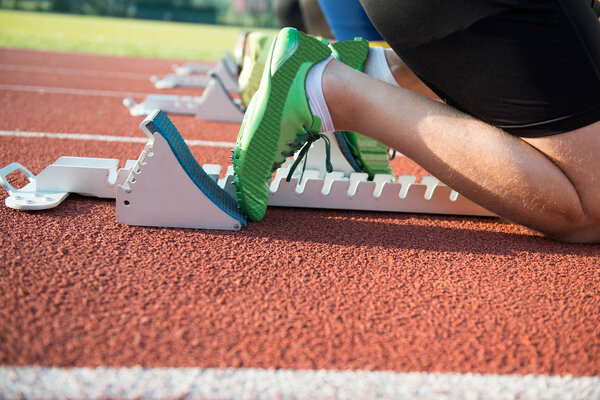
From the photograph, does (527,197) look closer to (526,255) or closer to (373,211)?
(526,255)

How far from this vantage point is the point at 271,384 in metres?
1.01

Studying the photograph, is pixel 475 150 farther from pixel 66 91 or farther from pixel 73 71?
pixel 73 71

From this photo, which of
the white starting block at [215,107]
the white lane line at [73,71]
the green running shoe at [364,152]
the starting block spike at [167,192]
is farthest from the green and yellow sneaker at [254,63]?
the white lane line at [73,71]

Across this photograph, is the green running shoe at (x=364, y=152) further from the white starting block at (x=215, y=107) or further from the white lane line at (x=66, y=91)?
the white lane line at (x=66, y=91)

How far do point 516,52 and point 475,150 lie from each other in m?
0.29

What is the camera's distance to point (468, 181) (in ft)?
5.32

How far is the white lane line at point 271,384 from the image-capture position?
96 centimetres

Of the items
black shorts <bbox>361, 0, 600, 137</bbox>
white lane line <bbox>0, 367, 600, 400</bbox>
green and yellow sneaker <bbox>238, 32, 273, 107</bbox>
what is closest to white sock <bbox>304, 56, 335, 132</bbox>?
black shorts <bbox>361, 0, 600, 137</bbox>

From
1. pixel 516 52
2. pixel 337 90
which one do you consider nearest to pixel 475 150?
pixel 516 52

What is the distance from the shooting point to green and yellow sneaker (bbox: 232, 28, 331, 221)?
1.59 meters

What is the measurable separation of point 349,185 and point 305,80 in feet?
1.61

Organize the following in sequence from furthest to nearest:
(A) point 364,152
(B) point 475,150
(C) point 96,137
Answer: (C) point 96,137 < (A) point 364,152 < (B) point 475,150

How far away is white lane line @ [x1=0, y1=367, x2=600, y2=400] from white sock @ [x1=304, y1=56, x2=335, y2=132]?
0.83 meters

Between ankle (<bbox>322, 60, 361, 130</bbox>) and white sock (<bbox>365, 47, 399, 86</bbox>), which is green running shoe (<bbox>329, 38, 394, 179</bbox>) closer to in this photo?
white sock (<bbox>365, 47, 399, 86</bbox>)
